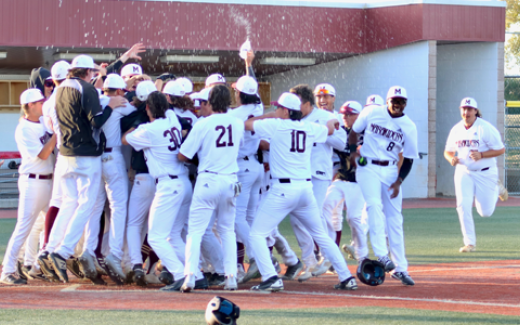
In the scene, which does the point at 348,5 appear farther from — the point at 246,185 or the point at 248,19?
the point at 246,185

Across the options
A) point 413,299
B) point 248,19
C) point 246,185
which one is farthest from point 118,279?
point 248,19

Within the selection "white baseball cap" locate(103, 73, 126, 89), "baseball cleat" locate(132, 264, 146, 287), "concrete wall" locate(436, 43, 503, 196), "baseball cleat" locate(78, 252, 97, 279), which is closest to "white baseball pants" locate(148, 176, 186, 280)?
"baseball cleat" locate(132, 264, 146, 287)

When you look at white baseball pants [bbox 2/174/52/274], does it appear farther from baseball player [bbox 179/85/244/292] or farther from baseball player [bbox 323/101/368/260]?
baseball player [bbox 323/101/368/260]

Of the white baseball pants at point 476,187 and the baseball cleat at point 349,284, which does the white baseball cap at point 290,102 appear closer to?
the baseball cleat at point 349,284

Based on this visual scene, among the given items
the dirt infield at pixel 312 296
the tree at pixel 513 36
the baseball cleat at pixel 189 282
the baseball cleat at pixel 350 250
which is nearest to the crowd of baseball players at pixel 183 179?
the baseball cleat at pixel 189 282

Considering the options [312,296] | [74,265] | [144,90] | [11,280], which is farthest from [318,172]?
[11,280]

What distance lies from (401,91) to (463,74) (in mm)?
13922

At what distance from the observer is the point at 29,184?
25.6ft

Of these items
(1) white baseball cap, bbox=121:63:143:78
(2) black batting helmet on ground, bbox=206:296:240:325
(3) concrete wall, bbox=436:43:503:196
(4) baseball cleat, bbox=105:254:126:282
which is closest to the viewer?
(2) black batting helmet on ground, bbox=206:296:240:325

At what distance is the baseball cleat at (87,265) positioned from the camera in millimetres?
7324

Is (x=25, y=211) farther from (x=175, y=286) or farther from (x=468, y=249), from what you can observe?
(x=468, y=249)

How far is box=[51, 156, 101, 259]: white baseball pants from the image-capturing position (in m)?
7.42

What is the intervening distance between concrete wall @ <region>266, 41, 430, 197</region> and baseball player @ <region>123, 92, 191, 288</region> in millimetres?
13547

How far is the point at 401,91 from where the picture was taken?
7.75 m
